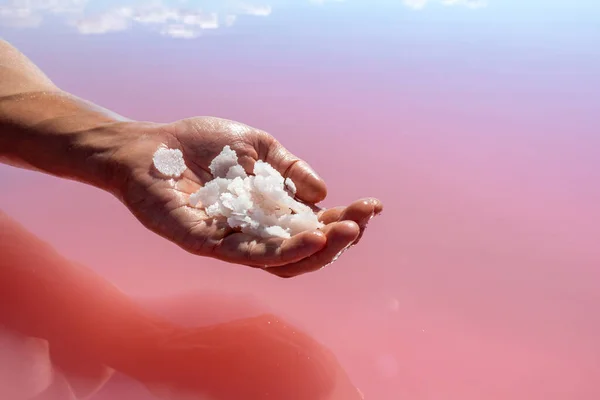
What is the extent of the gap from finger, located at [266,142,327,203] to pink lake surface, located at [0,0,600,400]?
0.19 meters

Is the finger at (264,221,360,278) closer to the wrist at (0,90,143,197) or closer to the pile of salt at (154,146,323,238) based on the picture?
the pile of salt at (154,146,323,238)

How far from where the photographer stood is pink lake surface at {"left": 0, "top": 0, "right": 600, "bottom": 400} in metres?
0.96

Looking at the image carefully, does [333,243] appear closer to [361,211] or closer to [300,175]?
[361,211]

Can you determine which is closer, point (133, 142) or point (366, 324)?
point (366, 324)

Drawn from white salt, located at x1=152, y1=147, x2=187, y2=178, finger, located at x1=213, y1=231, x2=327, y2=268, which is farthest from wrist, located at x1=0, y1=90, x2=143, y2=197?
finger, located at x1=213, y1=231, x2=327, y2=268

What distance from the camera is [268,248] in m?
0.85

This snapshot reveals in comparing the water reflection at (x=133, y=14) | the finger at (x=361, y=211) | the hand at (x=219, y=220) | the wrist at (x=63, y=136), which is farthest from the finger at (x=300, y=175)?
the water reflection at (x=133, y=14)

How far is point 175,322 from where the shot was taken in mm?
974

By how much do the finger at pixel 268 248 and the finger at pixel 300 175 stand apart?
7.6 inches

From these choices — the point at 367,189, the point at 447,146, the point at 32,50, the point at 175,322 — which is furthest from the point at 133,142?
the point at 32,50

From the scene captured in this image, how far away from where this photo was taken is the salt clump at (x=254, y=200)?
35.9 inches

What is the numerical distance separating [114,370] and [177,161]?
1.33ft

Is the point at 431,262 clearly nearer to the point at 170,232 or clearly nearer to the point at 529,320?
the point at 529,320

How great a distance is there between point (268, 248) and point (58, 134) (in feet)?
2.00
